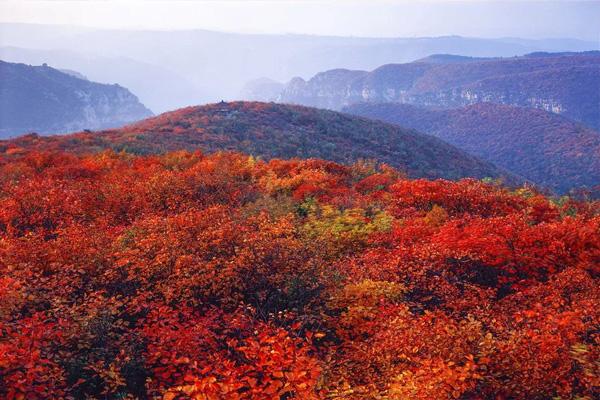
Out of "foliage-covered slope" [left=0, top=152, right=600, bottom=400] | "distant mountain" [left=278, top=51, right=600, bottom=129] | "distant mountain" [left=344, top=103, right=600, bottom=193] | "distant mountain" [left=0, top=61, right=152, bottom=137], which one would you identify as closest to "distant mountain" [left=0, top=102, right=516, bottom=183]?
"foliage-covered slope" [left=0, top=152, right=600, bottom=400]

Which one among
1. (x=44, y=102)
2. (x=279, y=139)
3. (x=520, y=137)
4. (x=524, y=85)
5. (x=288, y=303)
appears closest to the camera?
(x=288, y=303)

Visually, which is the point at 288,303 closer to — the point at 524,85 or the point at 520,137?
the point at 520,137

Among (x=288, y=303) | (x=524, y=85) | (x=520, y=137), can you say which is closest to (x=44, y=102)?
(x=520, y=137)

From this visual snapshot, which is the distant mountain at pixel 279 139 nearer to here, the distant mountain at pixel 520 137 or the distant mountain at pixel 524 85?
the distant mountain at pixel 520 137

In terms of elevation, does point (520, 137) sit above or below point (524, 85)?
below

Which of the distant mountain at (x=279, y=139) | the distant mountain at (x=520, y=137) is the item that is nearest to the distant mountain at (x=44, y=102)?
the distant mountain at (x=520, y=137)

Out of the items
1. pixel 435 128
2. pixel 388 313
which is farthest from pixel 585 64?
pixel 388 313

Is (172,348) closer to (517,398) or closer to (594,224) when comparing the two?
(517,398)
